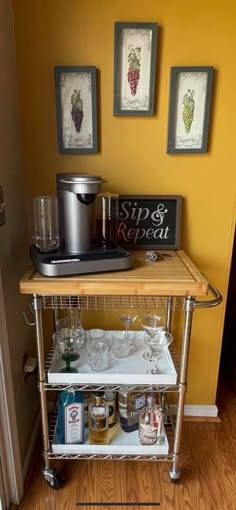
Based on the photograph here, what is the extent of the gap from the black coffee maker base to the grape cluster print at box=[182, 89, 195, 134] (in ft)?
1.83

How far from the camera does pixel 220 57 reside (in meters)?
A: 1.22

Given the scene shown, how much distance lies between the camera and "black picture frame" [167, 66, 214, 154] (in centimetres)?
123

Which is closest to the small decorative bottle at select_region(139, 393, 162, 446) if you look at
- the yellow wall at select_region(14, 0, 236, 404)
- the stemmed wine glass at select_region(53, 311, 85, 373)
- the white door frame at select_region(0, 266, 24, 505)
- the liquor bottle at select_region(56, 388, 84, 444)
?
the liquor bottle at select_region(56, 388, 84, 444)

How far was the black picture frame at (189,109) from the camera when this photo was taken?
123 centimetres

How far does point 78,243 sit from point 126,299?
0.40 m

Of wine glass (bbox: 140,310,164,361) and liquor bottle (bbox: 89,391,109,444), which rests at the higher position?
wine glass (bbox: 140,310,164,361)

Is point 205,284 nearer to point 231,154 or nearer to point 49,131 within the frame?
point 231,154

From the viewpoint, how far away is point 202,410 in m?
1.66

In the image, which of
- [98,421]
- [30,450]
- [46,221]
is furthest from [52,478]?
[46,221]

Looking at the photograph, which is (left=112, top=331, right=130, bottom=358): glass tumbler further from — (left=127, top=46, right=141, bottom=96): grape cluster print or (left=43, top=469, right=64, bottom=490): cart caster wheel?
(left=127, top=46, right=141, bottom=96): grape cluster print

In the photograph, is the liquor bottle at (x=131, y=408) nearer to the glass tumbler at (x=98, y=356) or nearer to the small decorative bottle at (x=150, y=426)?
the small decorative bottle at (x=150, y=426)

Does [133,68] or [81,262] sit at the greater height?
[133,68]

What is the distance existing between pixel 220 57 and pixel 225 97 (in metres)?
0.14

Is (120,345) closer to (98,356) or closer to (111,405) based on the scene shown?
(98,356)
